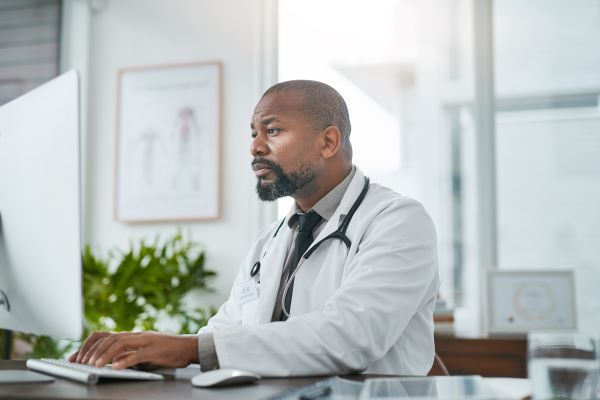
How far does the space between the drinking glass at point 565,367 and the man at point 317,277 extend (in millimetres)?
540

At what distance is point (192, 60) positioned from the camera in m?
4.14

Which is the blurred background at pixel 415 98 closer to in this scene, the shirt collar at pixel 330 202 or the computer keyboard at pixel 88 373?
the shirt collar at pixel 330 202

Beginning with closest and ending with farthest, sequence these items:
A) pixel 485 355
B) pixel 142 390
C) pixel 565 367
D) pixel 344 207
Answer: pixel 565 367
pixel 142 390
pixel 344 207
pixel 485 355

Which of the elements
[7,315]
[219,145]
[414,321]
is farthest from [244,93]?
[7,315]

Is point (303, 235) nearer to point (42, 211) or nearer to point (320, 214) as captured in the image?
point (320, 214)

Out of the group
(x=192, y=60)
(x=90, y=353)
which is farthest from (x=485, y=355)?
(x=192, y=60)

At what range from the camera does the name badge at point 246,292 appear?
1972 mm

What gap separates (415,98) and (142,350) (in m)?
2.81

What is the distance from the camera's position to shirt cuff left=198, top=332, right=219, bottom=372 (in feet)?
4.62

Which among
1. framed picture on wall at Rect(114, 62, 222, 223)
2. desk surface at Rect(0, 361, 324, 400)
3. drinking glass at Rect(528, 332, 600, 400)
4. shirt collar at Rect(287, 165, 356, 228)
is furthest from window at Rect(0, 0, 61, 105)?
drinking glass at Rect(528, 332, 600, 400)

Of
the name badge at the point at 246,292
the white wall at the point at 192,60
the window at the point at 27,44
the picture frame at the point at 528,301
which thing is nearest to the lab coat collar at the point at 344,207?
the name badge at the point at 246,292

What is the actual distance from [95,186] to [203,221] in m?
0.71

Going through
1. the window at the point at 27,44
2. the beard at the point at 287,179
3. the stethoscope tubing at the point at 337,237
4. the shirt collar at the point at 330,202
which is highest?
the window at the point at 27,44

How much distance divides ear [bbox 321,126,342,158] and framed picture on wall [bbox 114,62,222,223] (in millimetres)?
1890
